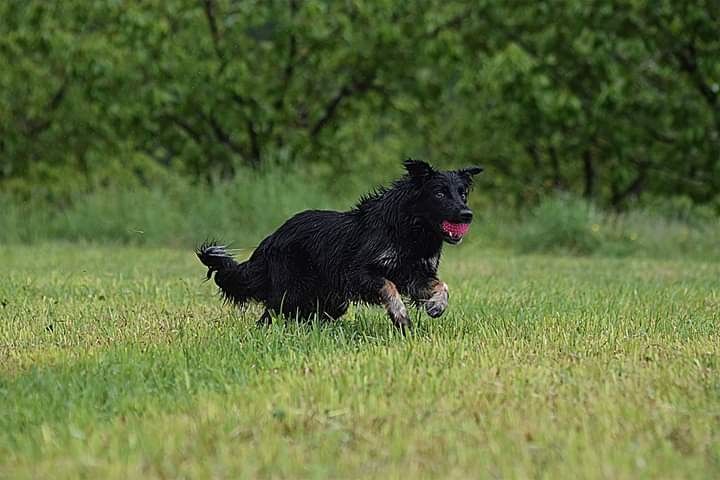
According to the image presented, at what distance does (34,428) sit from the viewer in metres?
4.77

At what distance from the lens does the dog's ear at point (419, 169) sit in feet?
23.7

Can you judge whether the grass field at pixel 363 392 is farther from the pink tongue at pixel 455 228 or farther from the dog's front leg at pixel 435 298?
the pink tongue at pixel 455 228

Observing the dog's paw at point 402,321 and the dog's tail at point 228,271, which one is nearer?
the dog's paw at point 402,321

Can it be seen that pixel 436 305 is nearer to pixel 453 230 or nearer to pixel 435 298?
pixel 435 298

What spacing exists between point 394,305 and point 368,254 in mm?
390

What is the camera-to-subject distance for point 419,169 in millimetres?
7277

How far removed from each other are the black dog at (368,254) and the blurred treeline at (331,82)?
10.9m

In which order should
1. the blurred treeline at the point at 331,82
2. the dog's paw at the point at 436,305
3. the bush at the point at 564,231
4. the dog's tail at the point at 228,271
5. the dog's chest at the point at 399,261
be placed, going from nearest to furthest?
the dog's paw at the point at 436,305 → the dog's chest at the point at 399,261 → the dog's tail at the point at 228,271 → the bush at the point at 564,231 → the blurred treeline at the point at 331,82

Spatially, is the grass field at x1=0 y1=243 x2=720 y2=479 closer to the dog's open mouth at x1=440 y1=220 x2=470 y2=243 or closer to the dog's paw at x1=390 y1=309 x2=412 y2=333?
the dog's paw at x1=390 y1=309 x2=412 y2=333

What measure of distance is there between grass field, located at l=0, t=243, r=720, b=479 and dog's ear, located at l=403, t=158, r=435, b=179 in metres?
1.01

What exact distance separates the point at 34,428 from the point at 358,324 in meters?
3.32

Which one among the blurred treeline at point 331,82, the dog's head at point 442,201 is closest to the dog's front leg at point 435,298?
the dog's head at point 442,201

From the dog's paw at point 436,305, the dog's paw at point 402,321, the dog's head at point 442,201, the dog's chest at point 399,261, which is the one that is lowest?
the dog's paw at point 402,321

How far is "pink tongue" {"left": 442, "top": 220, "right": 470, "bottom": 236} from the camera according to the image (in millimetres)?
7090
